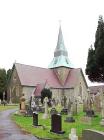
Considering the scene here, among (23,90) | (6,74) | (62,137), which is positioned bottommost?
(62,137)

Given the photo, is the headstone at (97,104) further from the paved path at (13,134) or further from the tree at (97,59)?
the paved path at (13,134)

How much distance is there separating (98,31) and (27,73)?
47254mm

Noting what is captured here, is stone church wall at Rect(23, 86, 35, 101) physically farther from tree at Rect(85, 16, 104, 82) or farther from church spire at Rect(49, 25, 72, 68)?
tree at Rect(85, 16, 104, 82)

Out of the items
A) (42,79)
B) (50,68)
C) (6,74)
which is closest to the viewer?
(42,79)

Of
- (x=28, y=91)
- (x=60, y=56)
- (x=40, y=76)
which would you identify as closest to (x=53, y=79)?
(x=40, y=76)

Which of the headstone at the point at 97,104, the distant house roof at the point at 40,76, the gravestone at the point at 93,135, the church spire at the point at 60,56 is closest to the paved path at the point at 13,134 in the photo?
the gravestone at the point at 93,135

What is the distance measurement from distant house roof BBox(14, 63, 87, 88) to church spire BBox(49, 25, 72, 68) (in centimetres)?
269

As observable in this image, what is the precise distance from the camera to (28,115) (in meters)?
28.9

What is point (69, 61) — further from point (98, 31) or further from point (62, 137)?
point (62, 137)

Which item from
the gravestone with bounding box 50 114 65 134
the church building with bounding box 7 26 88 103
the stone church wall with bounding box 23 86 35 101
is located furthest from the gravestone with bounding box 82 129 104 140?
the stone church wall with bounding box 23 86 35 101

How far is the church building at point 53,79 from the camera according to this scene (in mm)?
70875

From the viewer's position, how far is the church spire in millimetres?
83994

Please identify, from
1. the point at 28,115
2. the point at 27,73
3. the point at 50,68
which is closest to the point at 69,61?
the point at 50,68

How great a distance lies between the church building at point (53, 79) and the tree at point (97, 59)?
35.8m
